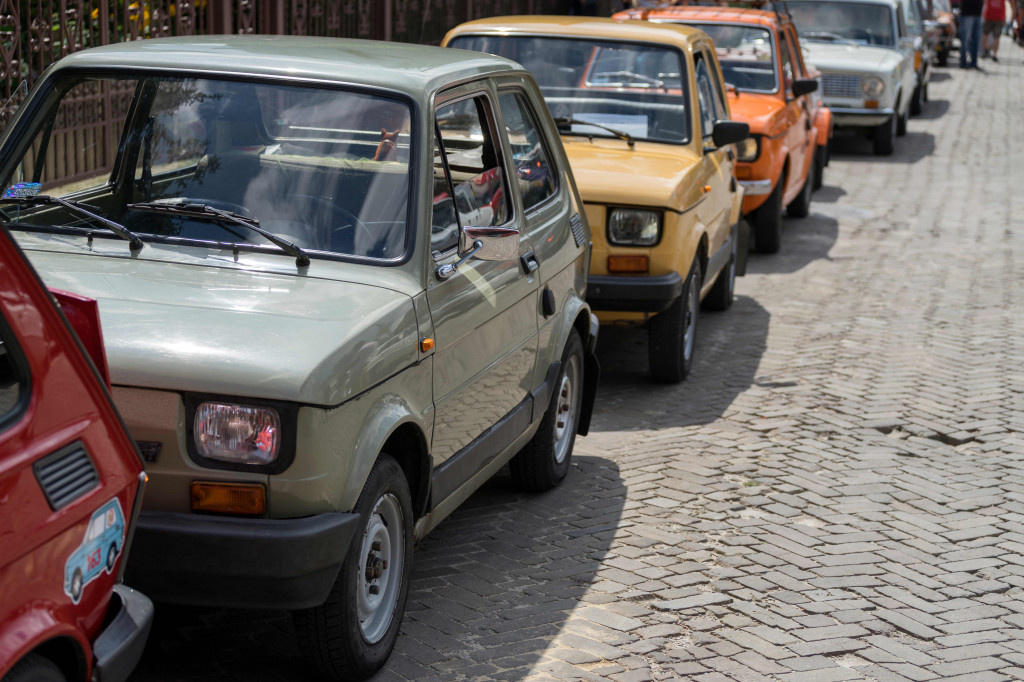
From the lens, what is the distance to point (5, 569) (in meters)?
2.46

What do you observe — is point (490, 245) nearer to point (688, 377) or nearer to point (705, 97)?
point (688, 377)

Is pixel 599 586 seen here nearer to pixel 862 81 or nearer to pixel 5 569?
pixel 5 569

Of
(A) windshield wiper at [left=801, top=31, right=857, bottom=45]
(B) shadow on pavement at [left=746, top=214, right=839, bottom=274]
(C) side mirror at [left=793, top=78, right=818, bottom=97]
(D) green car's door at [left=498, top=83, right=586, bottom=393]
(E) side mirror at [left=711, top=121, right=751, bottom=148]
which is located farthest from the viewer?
(A) windshield wiper at [left=801, top=31, right=857, bottom=45]

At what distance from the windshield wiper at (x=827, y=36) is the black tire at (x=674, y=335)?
11.3m

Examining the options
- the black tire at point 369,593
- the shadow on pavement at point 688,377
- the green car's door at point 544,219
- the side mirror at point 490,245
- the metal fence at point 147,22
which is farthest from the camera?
the metal fence at point 147,22

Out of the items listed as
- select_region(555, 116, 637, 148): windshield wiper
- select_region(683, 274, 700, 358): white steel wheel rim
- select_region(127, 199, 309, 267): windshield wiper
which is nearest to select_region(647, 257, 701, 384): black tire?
select_region(683, 274, 700, 358): white steel wheel rim

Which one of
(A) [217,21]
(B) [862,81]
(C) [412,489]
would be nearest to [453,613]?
(C) [412,489]

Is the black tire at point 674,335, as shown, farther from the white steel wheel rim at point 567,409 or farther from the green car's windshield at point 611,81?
the white steel wheel rim at point 567,409

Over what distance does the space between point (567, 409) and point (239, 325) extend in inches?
108

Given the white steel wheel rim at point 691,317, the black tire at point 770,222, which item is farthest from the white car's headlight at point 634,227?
the black tire at point 770,222

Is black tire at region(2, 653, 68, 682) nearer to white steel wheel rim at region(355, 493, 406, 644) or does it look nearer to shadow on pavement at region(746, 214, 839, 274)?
white steel wheel rim at region(355, 493, 406, 644)

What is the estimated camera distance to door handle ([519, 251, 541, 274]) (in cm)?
508

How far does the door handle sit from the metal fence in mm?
3515

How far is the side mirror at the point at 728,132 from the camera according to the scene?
827cm
